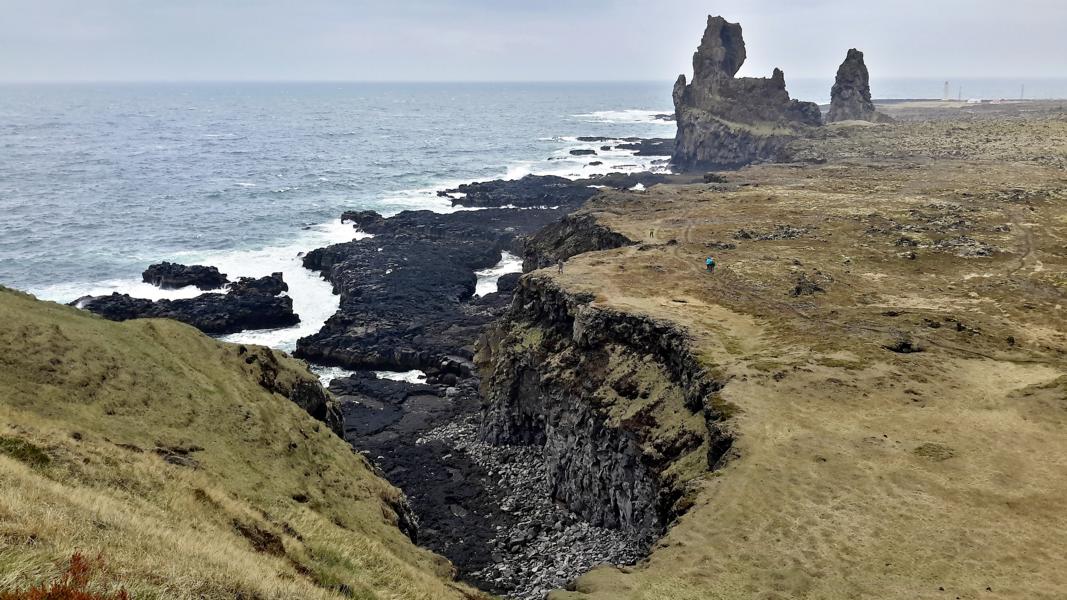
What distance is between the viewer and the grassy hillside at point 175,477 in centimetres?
1313

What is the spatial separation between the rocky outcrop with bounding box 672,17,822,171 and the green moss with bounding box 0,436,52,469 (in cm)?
13485

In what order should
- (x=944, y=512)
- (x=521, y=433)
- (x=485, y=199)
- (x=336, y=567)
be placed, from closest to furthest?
1. (x=336, y=567)
2. (x=944, y=512)
3. (x=521, y=433)
4. (x=485, y=199)

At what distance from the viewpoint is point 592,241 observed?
62750 mm

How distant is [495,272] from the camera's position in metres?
83.2

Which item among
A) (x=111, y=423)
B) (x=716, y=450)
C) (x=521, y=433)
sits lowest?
(x=521, y=433)

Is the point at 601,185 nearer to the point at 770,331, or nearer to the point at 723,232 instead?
the point at 723,232

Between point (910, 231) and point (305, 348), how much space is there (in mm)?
50948

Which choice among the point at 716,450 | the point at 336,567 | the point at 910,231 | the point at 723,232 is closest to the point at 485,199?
the point at 723,232

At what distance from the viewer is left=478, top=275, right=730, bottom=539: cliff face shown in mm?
30609

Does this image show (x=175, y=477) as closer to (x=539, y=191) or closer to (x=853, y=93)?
(x=539, y=191)

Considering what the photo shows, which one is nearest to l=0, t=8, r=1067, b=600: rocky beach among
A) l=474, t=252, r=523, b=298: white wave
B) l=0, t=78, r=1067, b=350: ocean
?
l=474, t=252, r=523, b=298: white wave

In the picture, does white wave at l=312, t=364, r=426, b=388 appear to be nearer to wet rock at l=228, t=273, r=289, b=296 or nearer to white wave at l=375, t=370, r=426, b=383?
white wave at l=375, t=370, r=426, b=383

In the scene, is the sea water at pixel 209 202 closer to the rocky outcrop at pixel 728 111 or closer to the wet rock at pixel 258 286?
the wet rock at pixel 258 286

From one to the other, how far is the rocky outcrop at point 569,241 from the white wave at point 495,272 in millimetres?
6481
